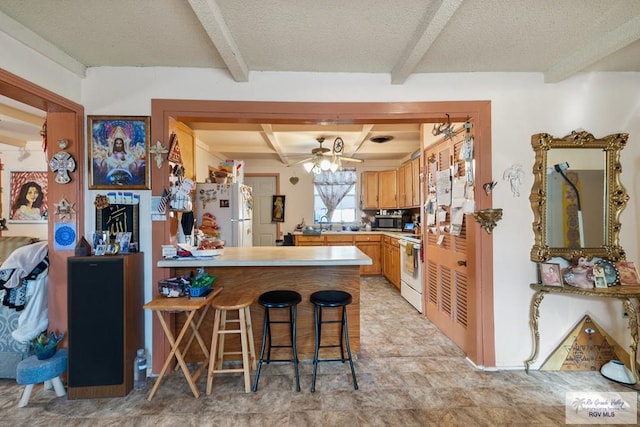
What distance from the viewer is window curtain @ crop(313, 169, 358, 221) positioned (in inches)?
246

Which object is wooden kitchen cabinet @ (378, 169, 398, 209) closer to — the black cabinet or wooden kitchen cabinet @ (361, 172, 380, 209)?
wooden kitchen cabinet @ (361, 172, 380, 209)

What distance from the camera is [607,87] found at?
2.34m

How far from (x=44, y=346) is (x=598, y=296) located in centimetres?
394

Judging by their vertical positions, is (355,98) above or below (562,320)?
above

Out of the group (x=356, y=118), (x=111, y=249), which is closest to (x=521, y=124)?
(x=356, y=118)

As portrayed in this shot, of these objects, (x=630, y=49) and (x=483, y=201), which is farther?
(x=483, y=201)

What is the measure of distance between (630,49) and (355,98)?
6.32 feet

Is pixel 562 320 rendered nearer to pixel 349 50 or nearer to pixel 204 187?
pixel 349 50

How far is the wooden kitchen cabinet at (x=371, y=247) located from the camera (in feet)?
18.0

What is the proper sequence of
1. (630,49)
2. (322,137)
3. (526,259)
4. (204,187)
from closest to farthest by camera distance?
(630,49), (526,259), (204,187), (322,137)

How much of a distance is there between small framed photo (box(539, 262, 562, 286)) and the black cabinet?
309cm

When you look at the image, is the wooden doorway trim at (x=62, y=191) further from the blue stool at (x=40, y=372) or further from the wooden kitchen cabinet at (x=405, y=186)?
the wooden kitchen cabinet at (x=405, y=186)

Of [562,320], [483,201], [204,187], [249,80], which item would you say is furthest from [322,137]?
[562,320]

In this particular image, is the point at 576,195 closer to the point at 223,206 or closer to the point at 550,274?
the point at 550,274
